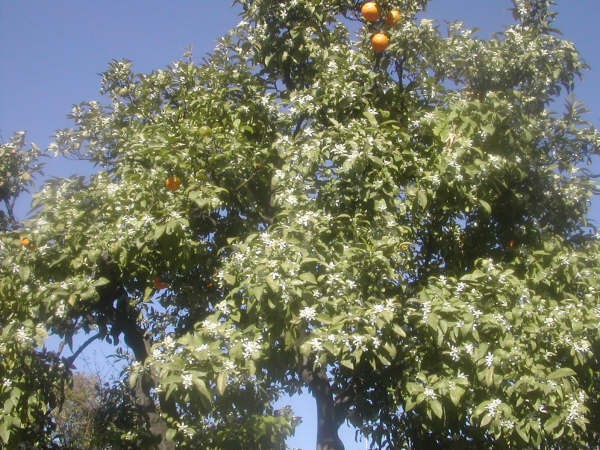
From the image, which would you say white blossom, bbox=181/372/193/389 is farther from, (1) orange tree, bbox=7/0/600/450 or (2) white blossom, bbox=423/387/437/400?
(2) white blossom, bbox=423/387/437/400

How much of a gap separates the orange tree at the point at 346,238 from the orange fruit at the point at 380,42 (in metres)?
0.12

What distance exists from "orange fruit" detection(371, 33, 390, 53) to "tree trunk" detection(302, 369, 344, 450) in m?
2.49

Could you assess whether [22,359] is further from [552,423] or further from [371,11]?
[371,11]

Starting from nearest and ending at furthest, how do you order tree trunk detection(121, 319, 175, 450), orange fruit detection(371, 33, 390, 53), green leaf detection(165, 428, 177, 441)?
green leaf detection(165, 428, 177, 441), tree trunk detection(121, 319, 175, 450), orange fruit detection(371, 33, 390, 53)

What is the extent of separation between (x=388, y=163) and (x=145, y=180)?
1.68m

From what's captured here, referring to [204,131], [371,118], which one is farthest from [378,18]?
[204,131]

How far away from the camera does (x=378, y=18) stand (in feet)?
17.1

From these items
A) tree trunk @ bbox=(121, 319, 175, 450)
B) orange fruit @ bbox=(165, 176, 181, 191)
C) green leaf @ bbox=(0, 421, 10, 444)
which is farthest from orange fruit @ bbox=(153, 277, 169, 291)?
green leaf @ bbox=(0, 421, 10, 444)

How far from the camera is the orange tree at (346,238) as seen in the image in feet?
11.5

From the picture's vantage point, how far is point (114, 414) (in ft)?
18.9

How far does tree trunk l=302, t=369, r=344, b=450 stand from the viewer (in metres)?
4.44

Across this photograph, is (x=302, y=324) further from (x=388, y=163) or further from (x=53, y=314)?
(x=53, y=314)

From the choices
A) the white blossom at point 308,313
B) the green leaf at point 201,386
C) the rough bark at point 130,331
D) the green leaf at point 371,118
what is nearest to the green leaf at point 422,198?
the green leaf at point 371,118

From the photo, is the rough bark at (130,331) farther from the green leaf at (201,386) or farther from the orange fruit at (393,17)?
the orange fruit at (393,17)
